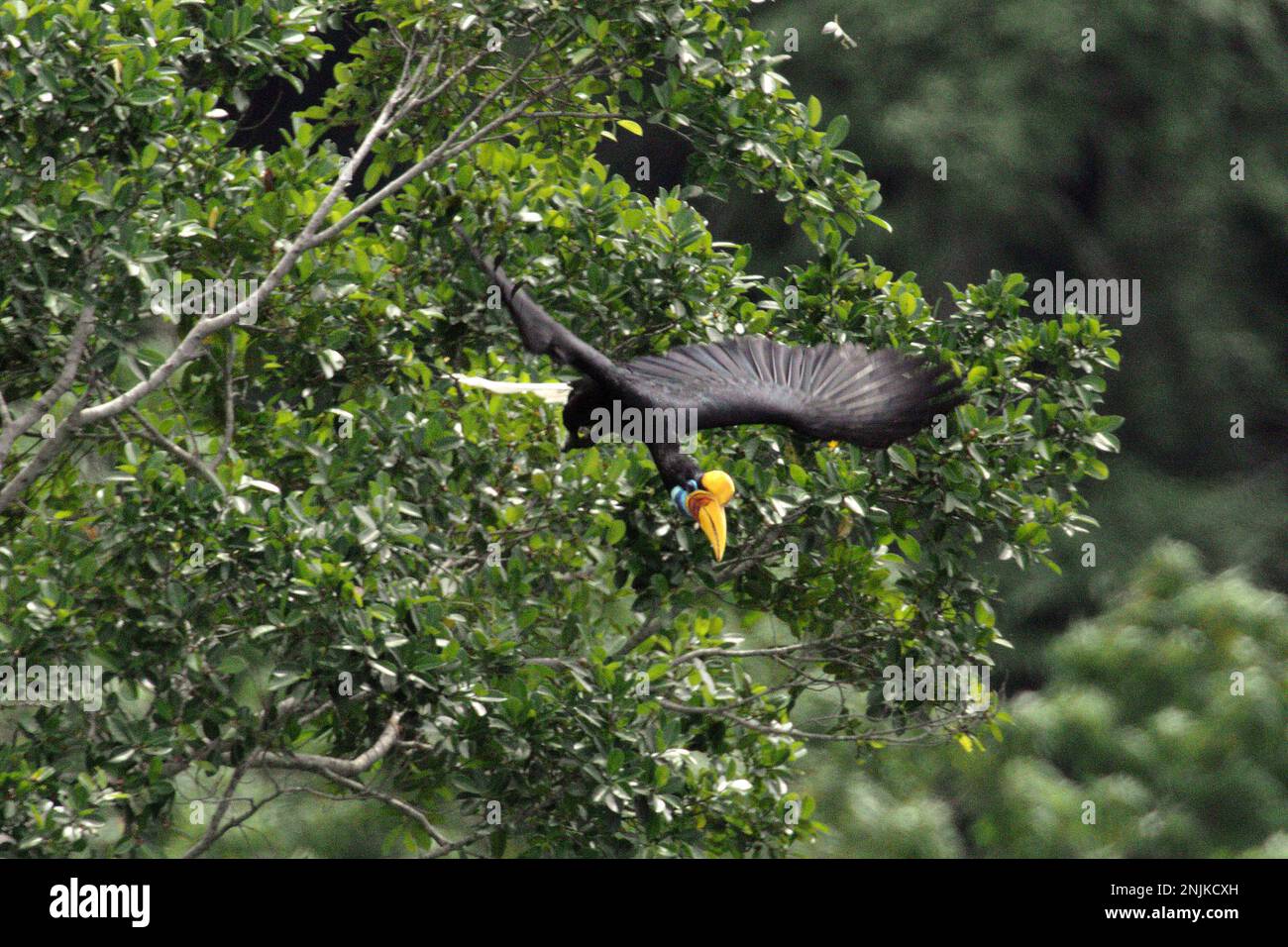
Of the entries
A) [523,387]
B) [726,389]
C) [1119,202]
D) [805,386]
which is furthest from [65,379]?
[1119,202]

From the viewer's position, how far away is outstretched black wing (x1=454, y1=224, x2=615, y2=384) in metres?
6.38

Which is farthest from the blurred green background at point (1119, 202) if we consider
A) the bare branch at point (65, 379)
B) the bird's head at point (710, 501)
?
the bare branch at point (65, 379)

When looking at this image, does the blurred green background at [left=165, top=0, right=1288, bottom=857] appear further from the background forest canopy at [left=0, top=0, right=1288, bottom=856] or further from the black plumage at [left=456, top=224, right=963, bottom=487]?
the black plumage at [left=456, top=224, right=963, bottom=487]

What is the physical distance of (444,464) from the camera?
6051 mm

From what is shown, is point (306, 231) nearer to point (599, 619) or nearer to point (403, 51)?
point (403, 51)

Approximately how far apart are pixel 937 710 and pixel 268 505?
261 cm

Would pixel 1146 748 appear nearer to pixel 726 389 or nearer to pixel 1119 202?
pixel 726 389

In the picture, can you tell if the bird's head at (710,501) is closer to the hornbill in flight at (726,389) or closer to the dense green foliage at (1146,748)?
the hornbill in flight at (726,389)

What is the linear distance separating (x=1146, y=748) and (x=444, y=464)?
3005 mm

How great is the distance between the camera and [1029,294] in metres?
14.8

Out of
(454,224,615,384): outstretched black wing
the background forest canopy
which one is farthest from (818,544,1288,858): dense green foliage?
(454,224,615,384): outstretched black wing

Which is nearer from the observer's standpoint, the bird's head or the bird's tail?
the bird's head

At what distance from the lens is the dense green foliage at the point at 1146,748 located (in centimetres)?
680

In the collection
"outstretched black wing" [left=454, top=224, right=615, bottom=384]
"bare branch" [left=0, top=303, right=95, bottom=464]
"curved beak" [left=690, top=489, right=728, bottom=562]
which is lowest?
"curved beak" [left=690, top=489, right=728, bottom=562]
